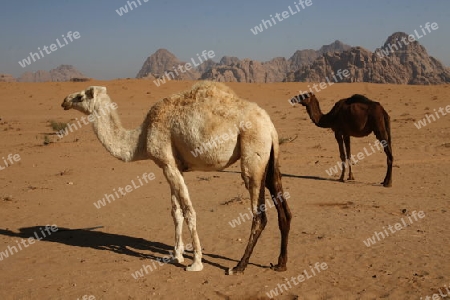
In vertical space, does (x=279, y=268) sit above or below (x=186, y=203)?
below

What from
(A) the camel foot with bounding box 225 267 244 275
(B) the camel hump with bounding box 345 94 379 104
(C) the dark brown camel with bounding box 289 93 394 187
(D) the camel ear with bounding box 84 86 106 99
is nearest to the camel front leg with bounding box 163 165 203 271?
(A) the camel foot with bounding box 225 267 244 275

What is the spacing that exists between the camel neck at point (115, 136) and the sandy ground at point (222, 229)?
169cm

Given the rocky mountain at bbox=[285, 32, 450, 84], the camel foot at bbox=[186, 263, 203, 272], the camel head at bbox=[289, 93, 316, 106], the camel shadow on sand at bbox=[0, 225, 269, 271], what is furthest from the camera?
the rocky mountain at bbox=[285, 32, 450, 84]

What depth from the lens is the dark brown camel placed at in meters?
12.0

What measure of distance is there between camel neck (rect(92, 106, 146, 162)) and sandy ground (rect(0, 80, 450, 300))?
169 centimetres

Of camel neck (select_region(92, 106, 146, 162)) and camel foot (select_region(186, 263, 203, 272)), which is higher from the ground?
camel neck (select_region(92, 106, 146, 162))

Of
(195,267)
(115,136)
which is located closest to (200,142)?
(115,136)

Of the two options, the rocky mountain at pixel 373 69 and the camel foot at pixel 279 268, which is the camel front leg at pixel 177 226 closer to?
the camel foot at pixel 279 268

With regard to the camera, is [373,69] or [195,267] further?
[373,69]

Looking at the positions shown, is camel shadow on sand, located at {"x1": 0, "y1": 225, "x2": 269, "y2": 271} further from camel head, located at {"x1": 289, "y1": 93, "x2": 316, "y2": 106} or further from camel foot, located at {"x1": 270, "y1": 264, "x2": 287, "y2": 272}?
camel head, located at {"x1": 289, "y1": 93, "x2": 316, "y2": 106}

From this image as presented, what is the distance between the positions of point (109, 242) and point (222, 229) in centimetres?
210

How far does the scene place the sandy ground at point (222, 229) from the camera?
5750mm

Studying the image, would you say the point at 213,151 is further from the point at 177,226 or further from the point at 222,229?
the point at 222,229

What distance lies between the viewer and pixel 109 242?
7793mm
